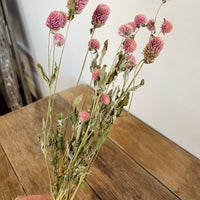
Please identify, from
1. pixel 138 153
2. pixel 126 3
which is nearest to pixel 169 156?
pixel 138 153

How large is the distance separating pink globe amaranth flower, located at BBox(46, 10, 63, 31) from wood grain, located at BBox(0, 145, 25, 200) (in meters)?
0.49

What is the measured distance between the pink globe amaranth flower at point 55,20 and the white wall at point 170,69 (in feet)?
1.32

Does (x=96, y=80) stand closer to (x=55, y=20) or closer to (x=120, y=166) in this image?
(x=55, y=20)

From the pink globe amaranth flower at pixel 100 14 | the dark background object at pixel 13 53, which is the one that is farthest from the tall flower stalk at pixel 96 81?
the dark background object at pixel 13 53

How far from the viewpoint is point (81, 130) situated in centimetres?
37

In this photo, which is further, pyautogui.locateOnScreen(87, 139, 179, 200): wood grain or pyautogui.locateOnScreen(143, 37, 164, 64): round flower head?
pyautogui.locateOnScreen(87, 139, 179, 200): wood grain

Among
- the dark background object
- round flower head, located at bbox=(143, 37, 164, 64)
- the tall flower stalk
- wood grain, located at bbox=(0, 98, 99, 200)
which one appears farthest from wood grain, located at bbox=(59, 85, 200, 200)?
the dark background object

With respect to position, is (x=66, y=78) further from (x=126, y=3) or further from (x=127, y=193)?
(x=127, y=193)

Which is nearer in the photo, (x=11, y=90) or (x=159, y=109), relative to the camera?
(x=159, y=109)

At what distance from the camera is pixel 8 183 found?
59cm

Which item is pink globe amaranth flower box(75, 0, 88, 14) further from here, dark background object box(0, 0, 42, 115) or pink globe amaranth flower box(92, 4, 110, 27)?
dark background object box(0, 0, 42, 115)

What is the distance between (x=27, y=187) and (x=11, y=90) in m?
1.21

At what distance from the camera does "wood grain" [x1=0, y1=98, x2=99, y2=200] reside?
0.58m

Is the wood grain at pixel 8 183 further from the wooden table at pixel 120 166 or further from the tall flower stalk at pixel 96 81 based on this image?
the tall flower stalk at pixel 96 81
